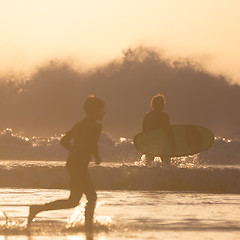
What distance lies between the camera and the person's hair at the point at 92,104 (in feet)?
33.9

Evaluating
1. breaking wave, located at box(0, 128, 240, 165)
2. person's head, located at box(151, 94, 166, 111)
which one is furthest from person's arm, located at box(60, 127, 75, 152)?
breaking wave, located at box(0, 128, 240, 165)

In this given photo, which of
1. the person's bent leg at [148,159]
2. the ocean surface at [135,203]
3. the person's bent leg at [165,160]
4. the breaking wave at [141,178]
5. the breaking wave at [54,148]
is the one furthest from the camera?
the breaking wave at [54,148]

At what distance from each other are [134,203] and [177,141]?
173 inches

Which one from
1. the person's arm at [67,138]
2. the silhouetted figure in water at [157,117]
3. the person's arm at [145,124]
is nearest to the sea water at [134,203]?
the person's arm at [67,138]

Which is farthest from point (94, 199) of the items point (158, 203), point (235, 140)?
point (235, 140)

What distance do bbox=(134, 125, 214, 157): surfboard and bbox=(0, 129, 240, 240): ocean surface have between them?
448mm

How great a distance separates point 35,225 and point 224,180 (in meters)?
8.45

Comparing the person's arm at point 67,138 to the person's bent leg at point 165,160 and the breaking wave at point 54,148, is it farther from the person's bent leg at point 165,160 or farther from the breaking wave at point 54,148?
the breaking wave at point 54,148

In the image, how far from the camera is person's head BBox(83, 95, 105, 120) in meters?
10.4

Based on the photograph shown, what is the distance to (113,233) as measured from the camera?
9.55 meters

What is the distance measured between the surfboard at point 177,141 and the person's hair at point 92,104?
22.3 feet

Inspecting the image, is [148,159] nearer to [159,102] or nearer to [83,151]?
[159,102]

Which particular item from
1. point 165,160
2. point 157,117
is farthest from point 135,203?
point 165,160

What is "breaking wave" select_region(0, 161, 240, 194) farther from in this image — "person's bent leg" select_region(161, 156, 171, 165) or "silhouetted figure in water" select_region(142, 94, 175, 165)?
"silhouetted figure in water" select_region(142, 94, 175, 165)
